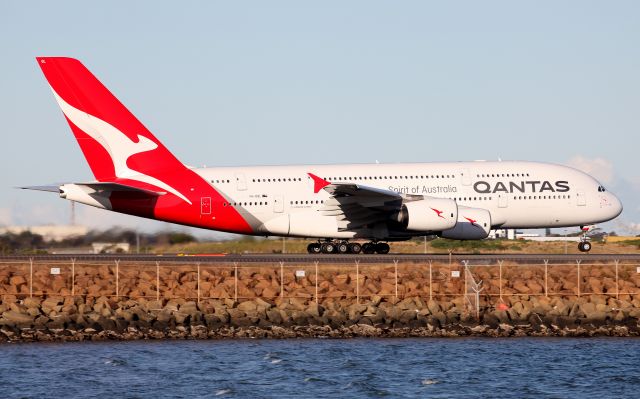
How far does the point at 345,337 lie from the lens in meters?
40.3

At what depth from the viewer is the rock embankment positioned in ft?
134

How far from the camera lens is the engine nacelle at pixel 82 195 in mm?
56938

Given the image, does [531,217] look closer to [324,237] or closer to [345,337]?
[324,237]

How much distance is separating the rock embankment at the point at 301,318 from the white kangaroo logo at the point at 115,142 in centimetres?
1564

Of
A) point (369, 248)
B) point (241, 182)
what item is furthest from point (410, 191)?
point (241, 182)

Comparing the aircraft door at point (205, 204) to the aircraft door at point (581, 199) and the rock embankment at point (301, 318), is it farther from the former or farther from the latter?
the aircraft door at point (581, 199)

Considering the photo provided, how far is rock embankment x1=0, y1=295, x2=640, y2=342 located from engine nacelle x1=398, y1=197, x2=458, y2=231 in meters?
13.2

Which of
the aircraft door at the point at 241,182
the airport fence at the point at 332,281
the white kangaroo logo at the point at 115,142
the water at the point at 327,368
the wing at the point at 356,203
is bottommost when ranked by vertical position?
the water at the point at 327,368

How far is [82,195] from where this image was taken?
57.2m

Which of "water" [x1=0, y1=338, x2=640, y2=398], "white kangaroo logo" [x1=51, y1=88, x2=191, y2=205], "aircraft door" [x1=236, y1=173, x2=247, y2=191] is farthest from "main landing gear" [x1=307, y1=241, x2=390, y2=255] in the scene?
"water" [x1=0, y1=338, x2=640, y2=398]

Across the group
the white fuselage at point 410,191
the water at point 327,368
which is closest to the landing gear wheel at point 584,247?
the white fuselage at point 410,191

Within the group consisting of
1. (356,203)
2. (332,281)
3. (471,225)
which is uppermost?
(356,203)

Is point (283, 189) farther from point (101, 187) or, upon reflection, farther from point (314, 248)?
point (101, 187)

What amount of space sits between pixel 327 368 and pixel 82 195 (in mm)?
26490
